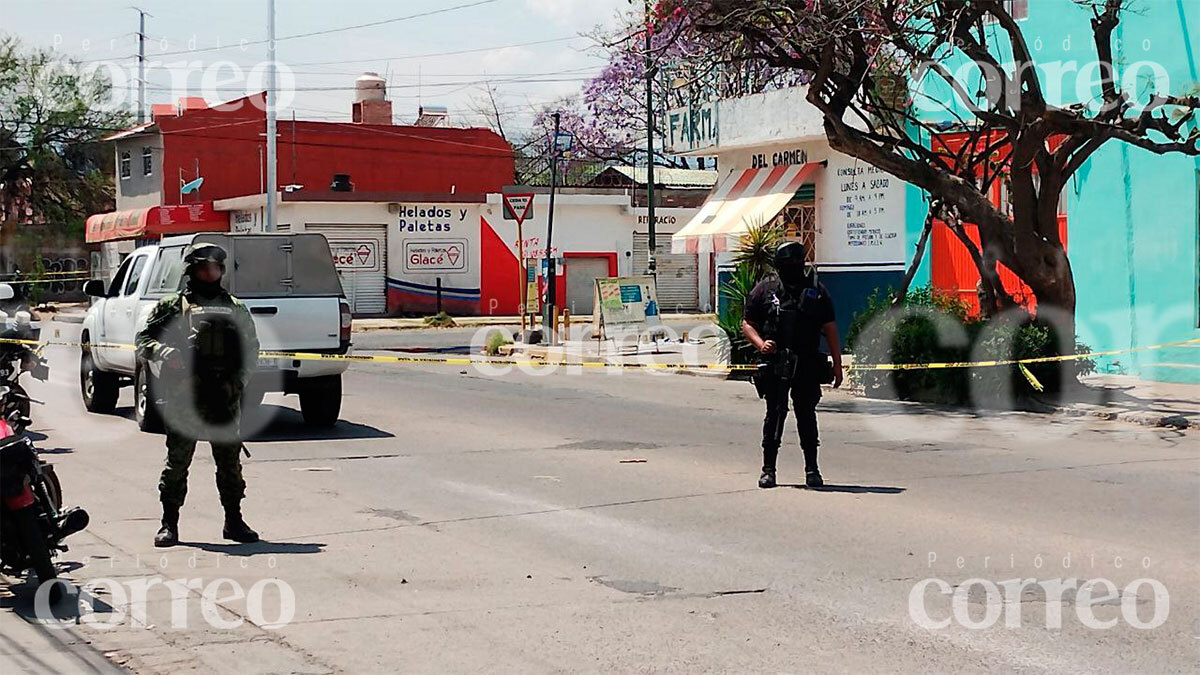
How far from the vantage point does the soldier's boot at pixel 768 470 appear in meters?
11.0

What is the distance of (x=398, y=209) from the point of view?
4853 cm

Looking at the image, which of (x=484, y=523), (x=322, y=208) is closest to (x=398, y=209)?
(x=322, y=208)

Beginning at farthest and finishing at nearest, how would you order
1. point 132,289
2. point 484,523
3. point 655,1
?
point 655,1
point 132,289
point 484,523

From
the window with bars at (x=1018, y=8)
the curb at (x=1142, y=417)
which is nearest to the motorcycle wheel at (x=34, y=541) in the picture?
the curb at (x=1142, y=417)

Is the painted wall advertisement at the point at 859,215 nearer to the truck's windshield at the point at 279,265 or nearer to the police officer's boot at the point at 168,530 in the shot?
the truck's windshield at the point at 279,265

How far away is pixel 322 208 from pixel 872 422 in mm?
33853

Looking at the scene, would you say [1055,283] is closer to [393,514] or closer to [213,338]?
[393,514]

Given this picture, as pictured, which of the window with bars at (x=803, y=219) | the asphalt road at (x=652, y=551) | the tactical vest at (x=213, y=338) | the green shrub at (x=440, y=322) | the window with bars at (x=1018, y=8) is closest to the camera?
the asphalt road at (x=652, y=551)

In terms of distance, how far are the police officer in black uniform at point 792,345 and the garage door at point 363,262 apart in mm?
37785

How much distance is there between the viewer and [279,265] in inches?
609

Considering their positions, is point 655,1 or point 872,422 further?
point 655,1

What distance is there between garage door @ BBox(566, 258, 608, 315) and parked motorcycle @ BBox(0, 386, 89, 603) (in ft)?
140

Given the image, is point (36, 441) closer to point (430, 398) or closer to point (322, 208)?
point (430, 398)

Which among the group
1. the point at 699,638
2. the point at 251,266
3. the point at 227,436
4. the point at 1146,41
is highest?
the point at 1146,41
